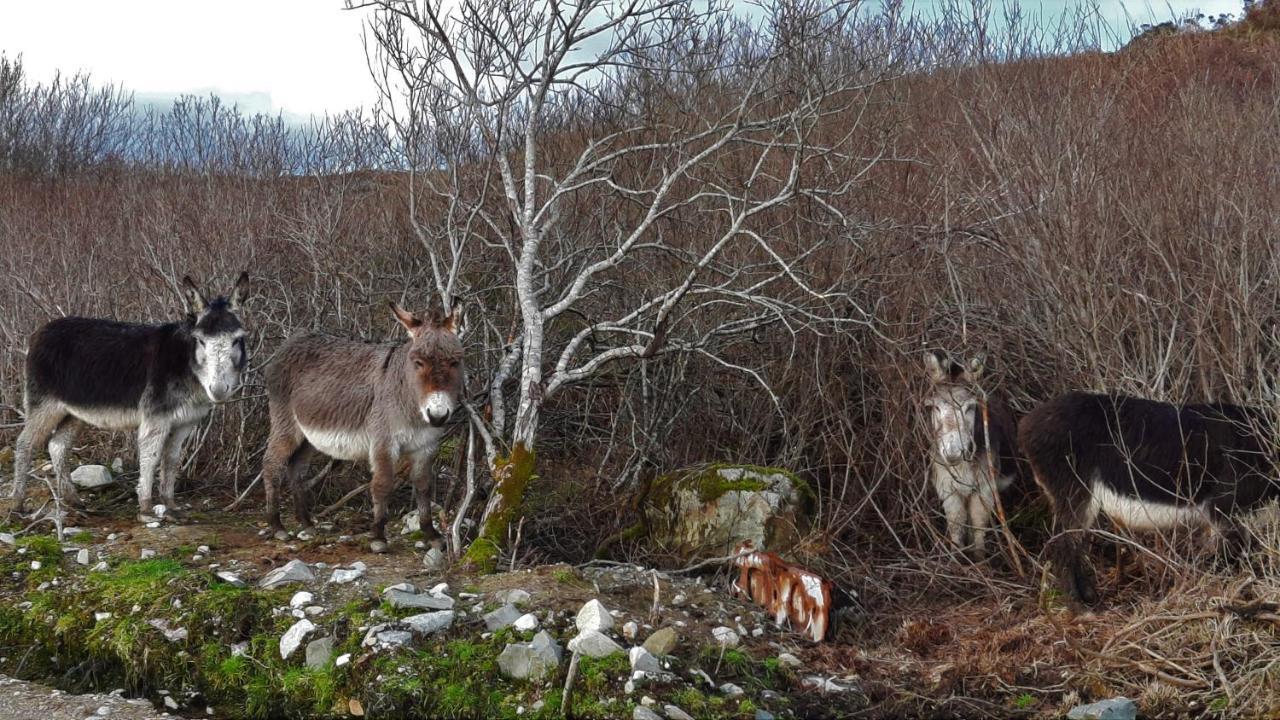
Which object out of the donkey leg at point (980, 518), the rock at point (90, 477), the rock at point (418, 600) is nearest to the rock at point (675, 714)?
the rock at point (418, 600)

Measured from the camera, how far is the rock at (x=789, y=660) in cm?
588

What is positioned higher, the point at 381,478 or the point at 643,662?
the point at 381,478

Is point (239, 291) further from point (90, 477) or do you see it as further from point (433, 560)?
point (433, 560)

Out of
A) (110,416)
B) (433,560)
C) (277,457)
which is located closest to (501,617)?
(433,560)

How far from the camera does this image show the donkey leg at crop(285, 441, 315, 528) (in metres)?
8.33

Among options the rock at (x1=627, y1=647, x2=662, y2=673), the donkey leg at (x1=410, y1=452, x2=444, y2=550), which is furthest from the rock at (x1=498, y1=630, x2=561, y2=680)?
the donkey leg at (x1=410, y1=452, x2=444, y2=550)

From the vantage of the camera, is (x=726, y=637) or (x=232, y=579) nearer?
(x=726, y=637)

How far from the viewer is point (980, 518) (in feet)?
23.6

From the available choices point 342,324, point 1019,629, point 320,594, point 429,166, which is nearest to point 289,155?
point 429,166

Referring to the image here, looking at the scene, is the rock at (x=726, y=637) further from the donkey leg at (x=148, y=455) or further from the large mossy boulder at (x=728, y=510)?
the donkey leg at (x=148, y=455)

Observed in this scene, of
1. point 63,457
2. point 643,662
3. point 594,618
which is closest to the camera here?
point 643,662

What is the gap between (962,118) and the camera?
12.0 metres

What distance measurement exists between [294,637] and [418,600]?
0.69 meters

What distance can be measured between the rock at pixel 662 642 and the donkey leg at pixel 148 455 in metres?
4.62
